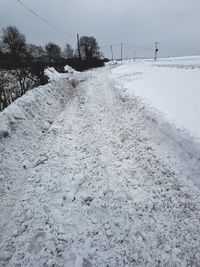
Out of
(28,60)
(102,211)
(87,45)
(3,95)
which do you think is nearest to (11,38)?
(87,45)

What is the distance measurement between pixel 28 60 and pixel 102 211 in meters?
20.1

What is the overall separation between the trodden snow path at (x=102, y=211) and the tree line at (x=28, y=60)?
7936 millimetres

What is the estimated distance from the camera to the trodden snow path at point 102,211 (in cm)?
279

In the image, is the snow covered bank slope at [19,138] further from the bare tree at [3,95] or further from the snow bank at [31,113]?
the bare tree at [3,95]

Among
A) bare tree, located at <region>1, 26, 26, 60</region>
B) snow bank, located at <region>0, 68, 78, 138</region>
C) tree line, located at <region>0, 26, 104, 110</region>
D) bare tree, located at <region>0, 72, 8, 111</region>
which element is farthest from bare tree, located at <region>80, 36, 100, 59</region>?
snow bank, located at <region>0, 68, 78, 138</region>

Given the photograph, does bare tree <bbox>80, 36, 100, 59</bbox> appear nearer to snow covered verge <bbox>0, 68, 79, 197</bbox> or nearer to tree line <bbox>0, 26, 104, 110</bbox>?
tree line <bbox>0, 26, 104, 110</bbox>

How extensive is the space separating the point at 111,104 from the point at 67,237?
24.1 ft

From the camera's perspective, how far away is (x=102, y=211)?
3479 mm

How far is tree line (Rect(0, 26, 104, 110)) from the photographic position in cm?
1301

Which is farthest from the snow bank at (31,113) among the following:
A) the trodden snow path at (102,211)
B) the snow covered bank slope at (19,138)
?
the trodden snow path at (102,211)

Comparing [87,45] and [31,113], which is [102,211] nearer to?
[31,113]

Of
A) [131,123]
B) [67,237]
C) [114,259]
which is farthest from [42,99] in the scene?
[114,259]

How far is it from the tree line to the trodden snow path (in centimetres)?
794

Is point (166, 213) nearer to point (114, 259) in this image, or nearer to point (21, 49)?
point (114, 259)
